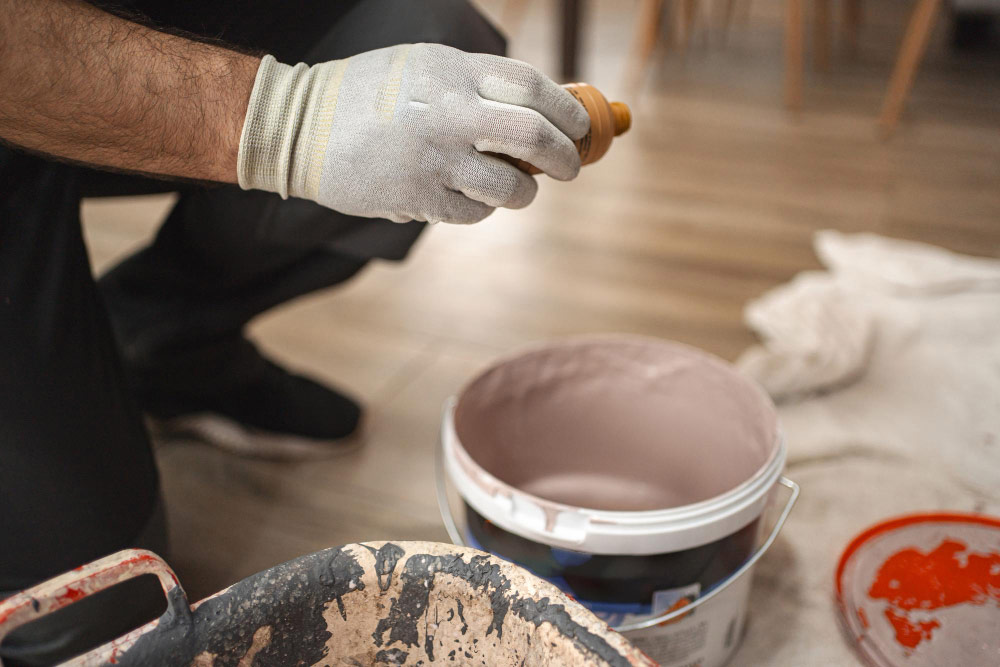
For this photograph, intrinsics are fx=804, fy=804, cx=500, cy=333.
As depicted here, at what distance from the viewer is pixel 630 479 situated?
3.02 ft

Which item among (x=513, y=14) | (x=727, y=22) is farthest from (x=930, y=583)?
(x=513, y=14)

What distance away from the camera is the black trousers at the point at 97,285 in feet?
2.20

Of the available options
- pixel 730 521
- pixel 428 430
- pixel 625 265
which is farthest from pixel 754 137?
pixel 730 521

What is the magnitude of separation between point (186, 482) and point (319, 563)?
0.57 m

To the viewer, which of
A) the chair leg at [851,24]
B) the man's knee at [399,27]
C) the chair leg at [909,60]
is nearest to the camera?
the man's knee at [399,27]

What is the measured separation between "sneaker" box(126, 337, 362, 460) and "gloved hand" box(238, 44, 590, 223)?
44 centimetres

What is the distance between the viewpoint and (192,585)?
0.86 meters

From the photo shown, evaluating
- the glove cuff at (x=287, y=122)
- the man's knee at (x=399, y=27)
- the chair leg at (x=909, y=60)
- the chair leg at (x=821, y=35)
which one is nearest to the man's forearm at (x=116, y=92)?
the glove cuff at (x=287, y=122)

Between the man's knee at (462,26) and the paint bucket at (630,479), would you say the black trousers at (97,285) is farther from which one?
the paint bucket at (630,479)

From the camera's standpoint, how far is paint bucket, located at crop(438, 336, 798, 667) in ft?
2.11

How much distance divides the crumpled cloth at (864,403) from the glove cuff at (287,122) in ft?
Result: 1.99

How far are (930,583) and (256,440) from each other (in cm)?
79

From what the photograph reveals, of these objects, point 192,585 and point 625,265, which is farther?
point 625,265

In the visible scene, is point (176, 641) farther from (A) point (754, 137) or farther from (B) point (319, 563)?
(A) point (754, 137)
